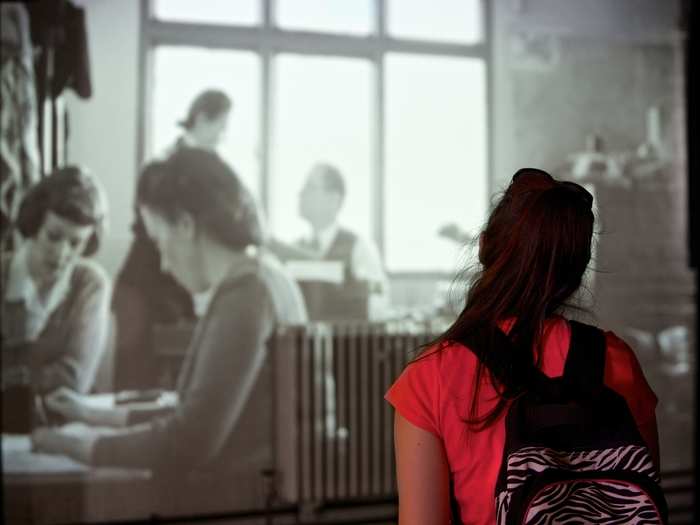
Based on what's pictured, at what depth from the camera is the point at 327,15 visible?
346 cm

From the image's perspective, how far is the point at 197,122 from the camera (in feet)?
10.8

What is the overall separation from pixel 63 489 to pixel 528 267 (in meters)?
2.86

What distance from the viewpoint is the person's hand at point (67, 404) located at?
3150 mm

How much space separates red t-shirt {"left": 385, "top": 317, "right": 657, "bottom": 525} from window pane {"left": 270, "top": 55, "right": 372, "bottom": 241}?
8.31 feet

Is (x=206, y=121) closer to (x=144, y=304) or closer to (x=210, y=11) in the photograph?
(x=210, y=11)

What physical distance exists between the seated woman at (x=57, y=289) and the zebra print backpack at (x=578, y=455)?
2.67 m

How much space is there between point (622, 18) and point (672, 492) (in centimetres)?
242

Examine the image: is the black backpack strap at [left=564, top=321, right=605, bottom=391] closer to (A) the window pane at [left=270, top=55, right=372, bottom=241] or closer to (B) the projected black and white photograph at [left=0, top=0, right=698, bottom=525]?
(B) the projected black and white photograph at [left=0, top=0, right=698, bottom=525]

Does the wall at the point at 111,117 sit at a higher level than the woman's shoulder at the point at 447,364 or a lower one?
higher

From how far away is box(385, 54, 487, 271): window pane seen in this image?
3.49 metres

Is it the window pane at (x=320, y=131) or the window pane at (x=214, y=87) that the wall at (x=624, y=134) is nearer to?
the window pane at (x=320, y=131)

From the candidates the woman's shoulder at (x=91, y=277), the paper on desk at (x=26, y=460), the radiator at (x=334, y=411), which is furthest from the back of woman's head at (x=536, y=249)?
the paper on desk at (x=26, y=460)

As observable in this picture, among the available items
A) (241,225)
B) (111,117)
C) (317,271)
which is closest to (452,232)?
(317,271)

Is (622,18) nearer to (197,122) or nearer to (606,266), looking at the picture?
(606,266)
